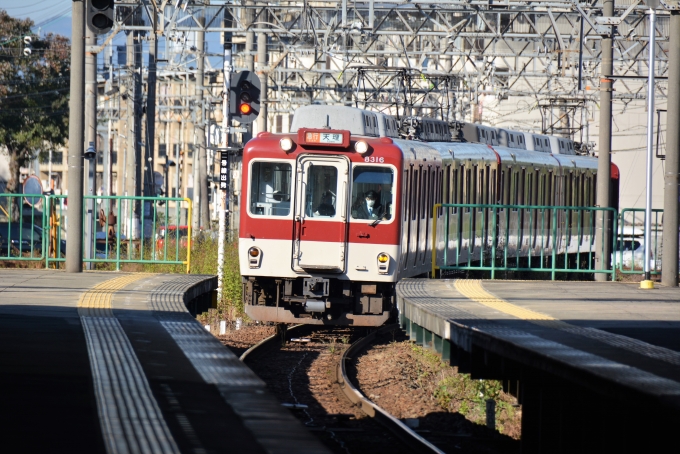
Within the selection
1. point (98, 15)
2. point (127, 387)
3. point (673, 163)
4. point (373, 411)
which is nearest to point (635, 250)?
point (673, 163)

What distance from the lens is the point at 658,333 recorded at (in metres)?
9.48

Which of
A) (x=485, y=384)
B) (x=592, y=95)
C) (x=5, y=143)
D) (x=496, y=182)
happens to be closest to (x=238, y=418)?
(x=485, y=384)

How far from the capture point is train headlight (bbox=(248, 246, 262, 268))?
15.6 meters

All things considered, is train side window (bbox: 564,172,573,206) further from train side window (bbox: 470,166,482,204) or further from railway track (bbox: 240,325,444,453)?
railway track (bbox: 240,325,444,453)

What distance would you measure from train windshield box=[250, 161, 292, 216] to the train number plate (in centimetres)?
52

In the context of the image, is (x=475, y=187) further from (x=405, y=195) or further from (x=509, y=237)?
(x=405, y=195)

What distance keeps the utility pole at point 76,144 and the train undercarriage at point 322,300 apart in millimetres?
2454

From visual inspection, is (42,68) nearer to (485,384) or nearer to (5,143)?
(5,143)

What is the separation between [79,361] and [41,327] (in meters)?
1.91

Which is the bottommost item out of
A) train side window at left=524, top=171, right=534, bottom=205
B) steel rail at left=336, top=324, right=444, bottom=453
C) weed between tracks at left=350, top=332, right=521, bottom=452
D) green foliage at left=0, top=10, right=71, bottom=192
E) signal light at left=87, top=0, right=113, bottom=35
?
weed between tracks at left=350, top=332, right=521, bottom=452

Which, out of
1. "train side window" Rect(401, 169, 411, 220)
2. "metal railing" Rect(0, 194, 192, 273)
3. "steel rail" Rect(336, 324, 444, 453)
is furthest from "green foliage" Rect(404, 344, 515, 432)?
"metal railing" Rect(0, 194, 192, 273)

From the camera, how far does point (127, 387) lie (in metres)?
6.34

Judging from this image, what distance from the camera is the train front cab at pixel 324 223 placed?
50.6 feet

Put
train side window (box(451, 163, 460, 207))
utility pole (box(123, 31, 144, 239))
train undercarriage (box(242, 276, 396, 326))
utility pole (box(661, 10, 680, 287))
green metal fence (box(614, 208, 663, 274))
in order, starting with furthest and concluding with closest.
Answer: utility pole (box(123, 31, 144, 239))
train side window (box(451, 163, 460, 207))
green metal fence (box(614, 208, 663, 274))
train undercarriage (box(242, 276, 396, 326))
utility pole (box(661, 10, 680, 287))
